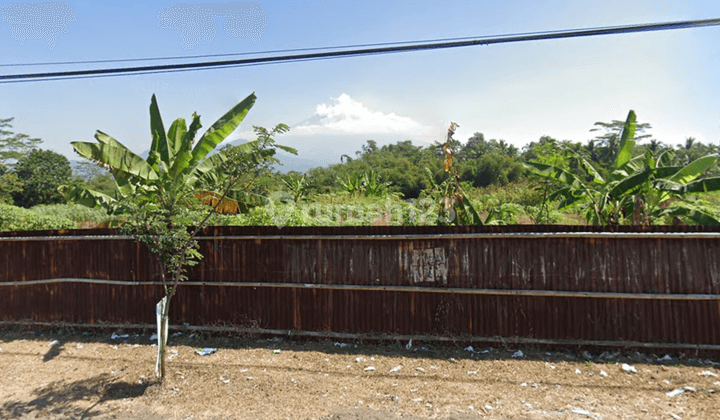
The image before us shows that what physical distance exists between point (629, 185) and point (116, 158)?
7834mm

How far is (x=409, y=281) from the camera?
5.89m

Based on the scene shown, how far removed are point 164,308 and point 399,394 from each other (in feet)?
9.92

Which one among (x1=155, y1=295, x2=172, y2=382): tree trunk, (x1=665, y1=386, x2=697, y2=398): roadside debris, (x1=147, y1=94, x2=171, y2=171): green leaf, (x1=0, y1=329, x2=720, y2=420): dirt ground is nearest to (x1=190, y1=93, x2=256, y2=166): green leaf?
(x1=147, y1=94, x2=171, y2=171): green leaf

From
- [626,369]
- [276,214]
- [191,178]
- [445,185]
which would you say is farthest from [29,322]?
[626,369]

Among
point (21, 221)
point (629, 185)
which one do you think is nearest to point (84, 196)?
point (21, 221)

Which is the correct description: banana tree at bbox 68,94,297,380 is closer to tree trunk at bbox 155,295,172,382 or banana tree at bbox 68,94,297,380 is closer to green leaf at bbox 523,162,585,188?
tree trunk at bbox 155,295,172,382

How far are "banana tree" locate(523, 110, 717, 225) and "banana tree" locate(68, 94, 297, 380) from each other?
486 centimetres

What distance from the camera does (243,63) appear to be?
5.84 m

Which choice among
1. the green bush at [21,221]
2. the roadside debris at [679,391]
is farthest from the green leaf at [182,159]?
the roadside debris at [679,391]

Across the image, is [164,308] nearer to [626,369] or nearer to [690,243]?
[626,369]

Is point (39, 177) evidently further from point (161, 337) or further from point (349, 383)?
point (349, 383)

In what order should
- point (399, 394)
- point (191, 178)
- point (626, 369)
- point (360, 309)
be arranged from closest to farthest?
point (399, 394) → point (626, 369) → point (360, 309) → point (191, 178)

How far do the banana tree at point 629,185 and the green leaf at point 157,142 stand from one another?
618cm

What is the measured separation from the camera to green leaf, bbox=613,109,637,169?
23.8 feet
